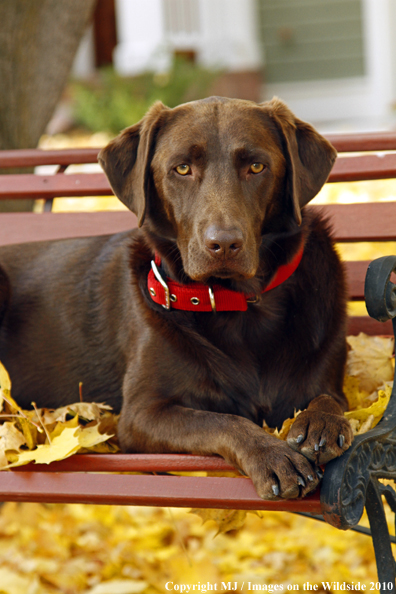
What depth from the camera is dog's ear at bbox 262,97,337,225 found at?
2352 mm

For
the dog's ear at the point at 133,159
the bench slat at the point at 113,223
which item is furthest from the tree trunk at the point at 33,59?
the dog's ear at the point at 133,159

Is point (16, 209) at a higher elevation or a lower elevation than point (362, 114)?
higher

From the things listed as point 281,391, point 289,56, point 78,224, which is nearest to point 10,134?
point 78,224

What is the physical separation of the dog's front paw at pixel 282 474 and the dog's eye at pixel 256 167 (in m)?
0.92

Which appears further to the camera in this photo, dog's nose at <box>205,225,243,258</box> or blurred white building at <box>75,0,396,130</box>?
blurred white building at <box>75,0,396,130</box>

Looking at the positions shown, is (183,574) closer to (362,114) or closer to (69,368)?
(69,368)

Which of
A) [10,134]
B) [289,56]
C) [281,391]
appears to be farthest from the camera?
[289,56]

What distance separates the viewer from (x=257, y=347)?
2416 mm

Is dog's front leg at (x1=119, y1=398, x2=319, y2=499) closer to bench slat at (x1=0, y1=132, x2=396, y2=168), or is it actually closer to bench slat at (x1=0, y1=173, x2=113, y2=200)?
bench slat at (x1=0, y1=173, x2=113, y2=200)

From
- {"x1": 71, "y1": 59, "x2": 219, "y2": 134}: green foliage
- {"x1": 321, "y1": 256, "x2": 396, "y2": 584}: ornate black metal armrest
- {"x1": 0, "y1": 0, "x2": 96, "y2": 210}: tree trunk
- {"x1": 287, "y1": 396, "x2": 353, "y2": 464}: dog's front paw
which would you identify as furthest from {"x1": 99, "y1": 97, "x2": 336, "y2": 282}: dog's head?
{"x1": 71, "y1": 59, "x2": 219, "y2": 134}: green foliage

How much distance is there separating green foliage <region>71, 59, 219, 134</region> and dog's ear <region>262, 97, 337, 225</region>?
8269 mm

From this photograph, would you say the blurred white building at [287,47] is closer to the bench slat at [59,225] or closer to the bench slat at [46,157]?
the bench slat at [46,157]

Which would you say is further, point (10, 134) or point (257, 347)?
point (10, 134)

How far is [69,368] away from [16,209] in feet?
4.42
